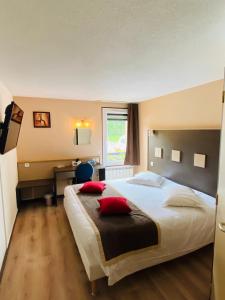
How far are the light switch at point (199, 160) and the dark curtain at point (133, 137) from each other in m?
2.14

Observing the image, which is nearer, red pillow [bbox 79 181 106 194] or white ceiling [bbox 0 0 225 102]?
white ceiling [bbox 0 0 225 102]

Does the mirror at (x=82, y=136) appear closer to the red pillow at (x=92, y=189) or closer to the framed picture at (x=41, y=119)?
the framed picture at (x=41, y=119)

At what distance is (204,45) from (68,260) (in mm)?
2827

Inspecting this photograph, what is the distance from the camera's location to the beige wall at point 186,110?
2.82 m

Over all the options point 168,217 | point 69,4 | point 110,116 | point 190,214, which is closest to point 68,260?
point 168,217

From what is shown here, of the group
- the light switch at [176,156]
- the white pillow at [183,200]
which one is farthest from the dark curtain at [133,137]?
the white pillow at [183,200]

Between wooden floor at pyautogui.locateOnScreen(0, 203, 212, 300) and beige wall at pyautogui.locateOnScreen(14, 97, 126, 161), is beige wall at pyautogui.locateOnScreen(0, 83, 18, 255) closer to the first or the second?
wooden floor at pyautogui.locateOnScreen(0, 203, 212, 300)

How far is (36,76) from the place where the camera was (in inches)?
99.7

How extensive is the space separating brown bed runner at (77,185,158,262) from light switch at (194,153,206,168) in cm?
138

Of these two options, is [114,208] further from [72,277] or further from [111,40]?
[111,40]

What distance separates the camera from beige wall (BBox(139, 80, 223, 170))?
9.25 ft

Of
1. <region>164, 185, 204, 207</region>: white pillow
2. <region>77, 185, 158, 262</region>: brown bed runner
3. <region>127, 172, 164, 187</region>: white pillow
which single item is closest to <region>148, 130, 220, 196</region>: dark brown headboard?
<region>127, 172, 164, 187</region>: white pillow

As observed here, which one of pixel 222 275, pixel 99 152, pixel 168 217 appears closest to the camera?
pixel 222 275

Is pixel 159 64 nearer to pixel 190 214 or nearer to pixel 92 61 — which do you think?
pixel 92 61
